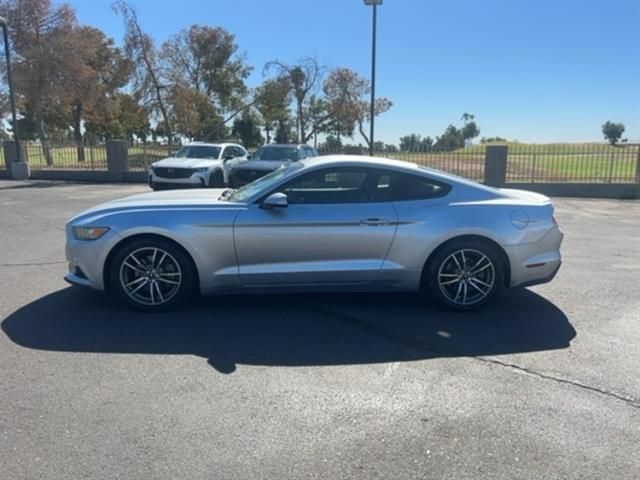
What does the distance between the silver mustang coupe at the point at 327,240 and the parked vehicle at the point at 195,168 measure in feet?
31.0

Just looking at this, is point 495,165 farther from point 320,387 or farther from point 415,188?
point 320,387

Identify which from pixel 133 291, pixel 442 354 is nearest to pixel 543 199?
pixel 442 354

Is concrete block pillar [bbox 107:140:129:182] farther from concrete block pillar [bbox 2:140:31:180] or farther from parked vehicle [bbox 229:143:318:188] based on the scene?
parked vehicle [bbox 229:143:318:188]

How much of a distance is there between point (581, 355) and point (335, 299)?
231 cm

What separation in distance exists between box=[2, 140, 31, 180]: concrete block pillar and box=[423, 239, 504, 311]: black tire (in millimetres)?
20981

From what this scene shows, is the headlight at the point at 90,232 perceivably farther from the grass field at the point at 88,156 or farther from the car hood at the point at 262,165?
the grass field at the point at 88,156

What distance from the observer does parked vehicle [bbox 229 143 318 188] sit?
13.9 metres

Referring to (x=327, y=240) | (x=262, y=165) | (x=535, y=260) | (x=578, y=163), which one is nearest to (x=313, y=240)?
(x=327, y=240)

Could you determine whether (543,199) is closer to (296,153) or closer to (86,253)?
(86,253)

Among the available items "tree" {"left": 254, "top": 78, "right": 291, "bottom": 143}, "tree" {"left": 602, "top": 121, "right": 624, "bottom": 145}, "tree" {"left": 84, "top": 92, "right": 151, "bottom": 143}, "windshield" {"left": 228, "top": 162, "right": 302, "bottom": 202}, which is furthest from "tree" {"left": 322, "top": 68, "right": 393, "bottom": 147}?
"tree" {"left": 602, "top": 121, "right": 624, "bottom": 145}

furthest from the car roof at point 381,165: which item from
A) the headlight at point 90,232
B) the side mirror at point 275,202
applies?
the headlight at point 90,232

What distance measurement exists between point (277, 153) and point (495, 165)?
772cm

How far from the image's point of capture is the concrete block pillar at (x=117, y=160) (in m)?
20.0

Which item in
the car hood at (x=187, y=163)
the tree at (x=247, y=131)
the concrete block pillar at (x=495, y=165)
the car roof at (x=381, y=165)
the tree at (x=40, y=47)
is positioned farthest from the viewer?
the tree at (x=247, y=131)
